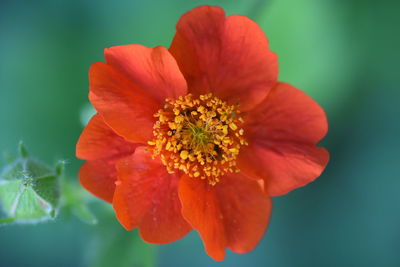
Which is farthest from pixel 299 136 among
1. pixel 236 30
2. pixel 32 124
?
pixel 32 124

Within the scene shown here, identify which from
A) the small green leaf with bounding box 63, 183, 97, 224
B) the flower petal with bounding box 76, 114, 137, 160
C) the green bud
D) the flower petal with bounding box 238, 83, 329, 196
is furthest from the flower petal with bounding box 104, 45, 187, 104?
the small green leaf with bounding box 63, 183, 97, 224

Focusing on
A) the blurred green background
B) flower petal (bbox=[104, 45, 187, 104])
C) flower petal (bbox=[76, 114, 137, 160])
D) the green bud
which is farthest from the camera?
the blurred green background

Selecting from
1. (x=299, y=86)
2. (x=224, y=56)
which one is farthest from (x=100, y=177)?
(x=299, y=86)

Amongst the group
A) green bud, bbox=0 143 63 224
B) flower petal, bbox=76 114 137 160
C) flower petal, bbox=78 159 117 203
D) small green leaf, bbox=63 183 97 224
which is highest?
flower petal, bbox=76 114 137 160

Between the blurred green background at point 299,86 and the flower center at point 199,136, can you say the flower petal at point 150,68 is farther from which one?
the blurred green background at point 299,86

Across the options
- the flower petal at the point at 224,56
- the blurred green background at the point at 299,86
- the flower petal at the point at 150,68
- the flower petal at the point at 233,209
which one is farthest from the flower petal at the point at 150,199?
the blurred green background at the point at 299,86

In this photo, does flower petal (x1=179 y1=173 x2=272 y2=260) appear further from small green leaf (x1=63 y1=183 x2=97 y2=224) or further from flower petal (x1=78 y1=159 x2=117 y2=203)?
small green leaf (x1=63 y1=183 x2=97 y2=224)

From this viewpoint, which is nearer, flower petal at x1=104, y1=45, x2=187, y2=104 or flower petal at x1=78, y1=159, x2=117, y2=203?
flower petal at x1=104, y1=45, x2=187, y2=104
